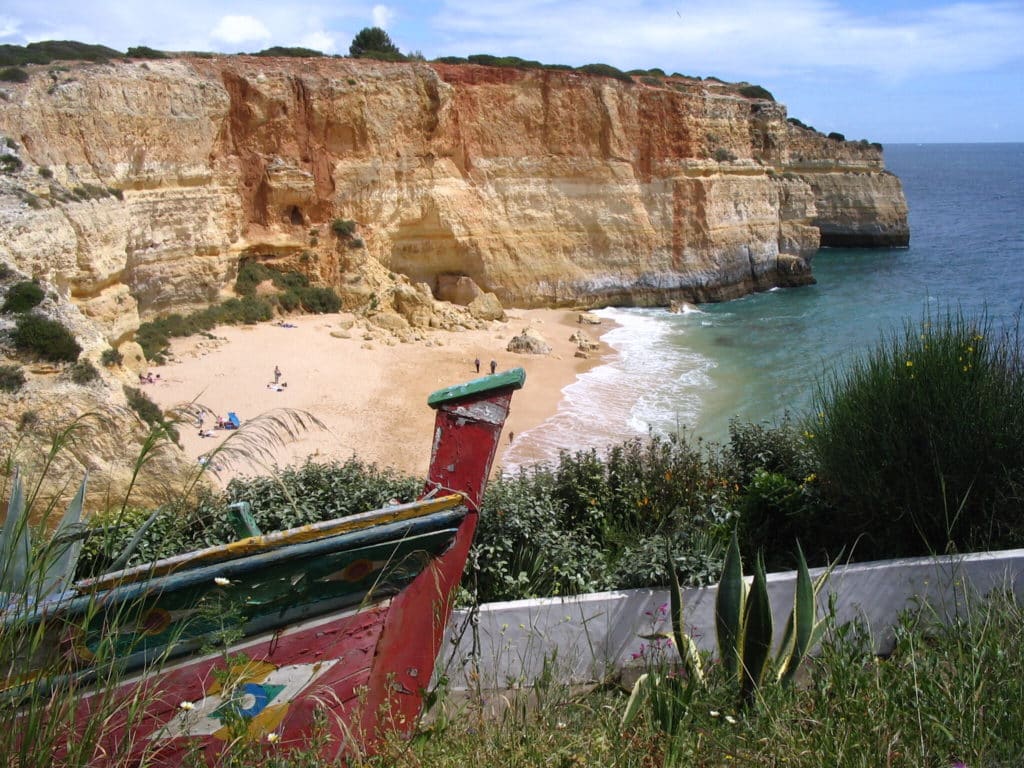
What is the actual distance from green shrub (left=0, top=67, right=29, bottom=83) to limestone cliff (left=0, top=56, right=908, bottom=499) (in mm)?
237

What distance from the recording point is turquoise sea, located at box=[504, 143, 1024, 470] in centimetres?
1919

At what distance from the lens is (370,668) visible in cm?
431

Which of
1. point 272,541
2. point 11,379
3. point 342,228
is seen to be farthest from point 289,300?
point 272,541

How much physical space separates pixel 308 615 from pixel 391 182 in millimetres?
26223

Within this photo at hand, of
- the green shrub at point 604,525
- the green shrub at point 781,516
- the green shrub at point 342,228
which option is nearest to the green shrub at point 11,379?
the green shrub at point 604,525

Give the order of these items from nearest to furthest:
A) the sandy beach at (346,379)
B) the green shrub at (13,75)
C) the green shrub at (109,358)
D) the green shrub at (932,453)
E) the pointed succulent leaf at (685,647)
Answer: the pointed succulent leaf at (685,647), the green shrub at (932,453), the green shrub at (109,358), the sandy beach at (346,379), the green shrub at (13,75)

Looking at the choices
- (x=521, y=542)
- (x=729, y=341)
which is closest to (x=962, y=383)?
(x=521, y=542)

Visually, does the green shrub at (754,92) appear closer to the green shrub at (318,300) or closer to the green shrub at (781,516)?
the green shrub at (318,300)

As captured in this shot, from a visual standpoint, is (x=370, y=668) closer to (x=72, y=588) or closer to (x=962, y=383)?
(x=72, y=588)

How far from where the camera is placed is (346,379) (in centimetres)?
2083

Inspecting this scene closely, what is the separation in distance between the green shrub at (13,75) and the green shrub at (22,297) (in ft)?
32.1

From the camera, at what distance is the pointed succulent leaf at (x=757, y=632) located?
166 inches

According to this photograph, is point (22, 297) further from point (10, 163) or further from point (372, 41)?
point (372, 41)

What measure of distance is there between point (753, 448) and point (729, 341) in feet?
70.7
